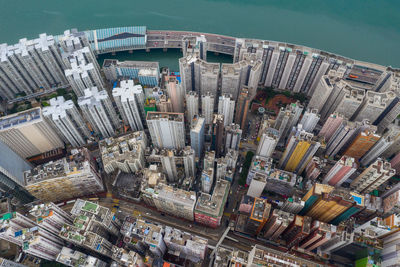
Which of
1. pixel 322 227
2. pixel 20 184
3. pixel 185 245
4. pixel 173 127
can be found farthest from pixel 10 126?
pixel 322 227

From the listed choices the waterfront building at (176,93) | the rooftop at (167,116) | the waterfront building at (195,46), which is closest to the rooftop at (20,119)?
the rooftop at (167,116)

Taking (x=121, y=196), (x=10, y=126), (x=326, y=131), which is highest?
(x=326, y=131)

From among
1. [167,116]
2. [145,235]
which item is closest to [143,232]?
[145,235]

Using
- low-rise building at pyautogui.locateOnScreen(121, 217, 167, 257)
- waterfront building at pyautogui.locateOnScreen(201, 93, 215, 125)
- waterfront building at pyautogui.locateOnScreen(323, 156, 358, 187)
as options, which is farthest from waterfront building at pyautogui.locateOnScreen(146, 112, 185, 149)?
waterfront building at pyautogui.locateOnScreen(323, 156, 358, 187)

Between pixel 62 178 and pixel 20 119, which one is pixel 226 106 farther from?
pixel 20 119

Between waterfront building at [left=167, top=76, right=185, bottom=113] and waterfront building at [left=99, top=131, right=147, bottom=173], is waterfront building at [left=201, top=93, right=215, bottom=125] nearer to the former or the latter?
waterfront building at [left=167, top=76, right=185, bottom=113]

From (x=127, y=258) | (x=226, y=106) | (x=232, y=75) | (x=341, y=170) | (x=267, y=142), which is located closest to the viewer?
(x=127, y=258)

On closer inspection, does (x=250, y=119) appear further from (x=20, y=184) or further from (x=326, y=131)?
(x=20, y=184)
